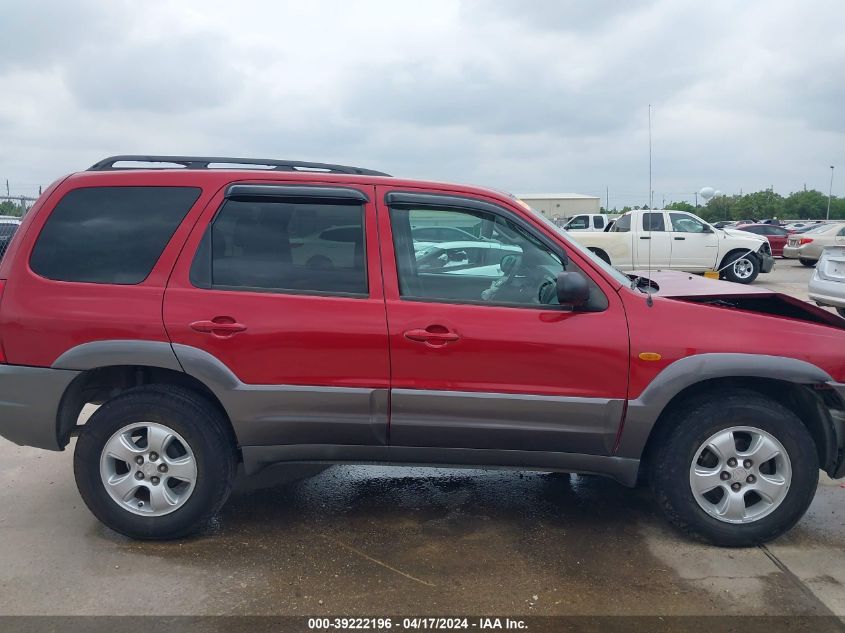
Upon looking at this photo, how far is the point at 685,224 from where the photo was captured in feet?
53.6

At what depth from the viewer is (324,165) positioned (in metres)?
4.28

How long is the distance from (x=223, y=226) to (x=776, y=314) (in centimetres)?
299

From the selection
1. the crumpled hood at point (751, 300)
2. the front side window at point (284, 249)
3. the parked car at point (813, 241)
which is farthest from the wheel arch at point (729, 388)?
the parked car at point (813, 241)

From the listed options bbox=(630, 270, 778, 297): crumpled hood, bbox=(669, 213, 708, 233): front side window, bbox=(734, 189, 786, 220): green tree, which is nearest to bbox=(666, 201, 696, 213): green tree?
bbox=(669, 213, 708, 233): front side window

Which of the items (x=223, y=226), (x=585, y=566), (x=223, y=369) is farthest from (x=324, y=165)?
(x=585, y=566)

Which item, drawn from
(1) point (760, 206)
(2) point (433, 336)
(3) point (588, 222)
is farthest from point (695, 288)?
(1) point (760, 206)

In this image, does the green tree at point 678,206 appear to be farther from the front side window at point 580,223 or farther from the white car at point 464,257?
the white car at point 464,257

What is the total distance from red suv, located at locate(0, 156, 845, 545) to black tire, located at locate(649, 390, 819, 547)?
1 centimetres

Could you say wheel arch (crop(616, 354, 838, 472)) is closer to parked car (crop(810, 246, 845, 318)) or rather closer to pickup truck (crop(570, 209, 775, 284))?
parked car (crop(810, 246, 845, 318))

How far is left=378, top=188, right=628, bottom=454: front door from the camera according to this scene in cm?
353

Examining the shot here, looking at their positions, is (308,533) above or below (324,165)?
below

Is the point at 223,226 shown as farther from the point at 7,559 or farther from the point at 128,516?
the point at 7,559

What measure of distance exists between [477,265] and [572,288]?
0.61 metres

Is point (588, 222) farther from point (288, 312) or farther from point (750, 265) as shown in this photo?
point (288, 312)
